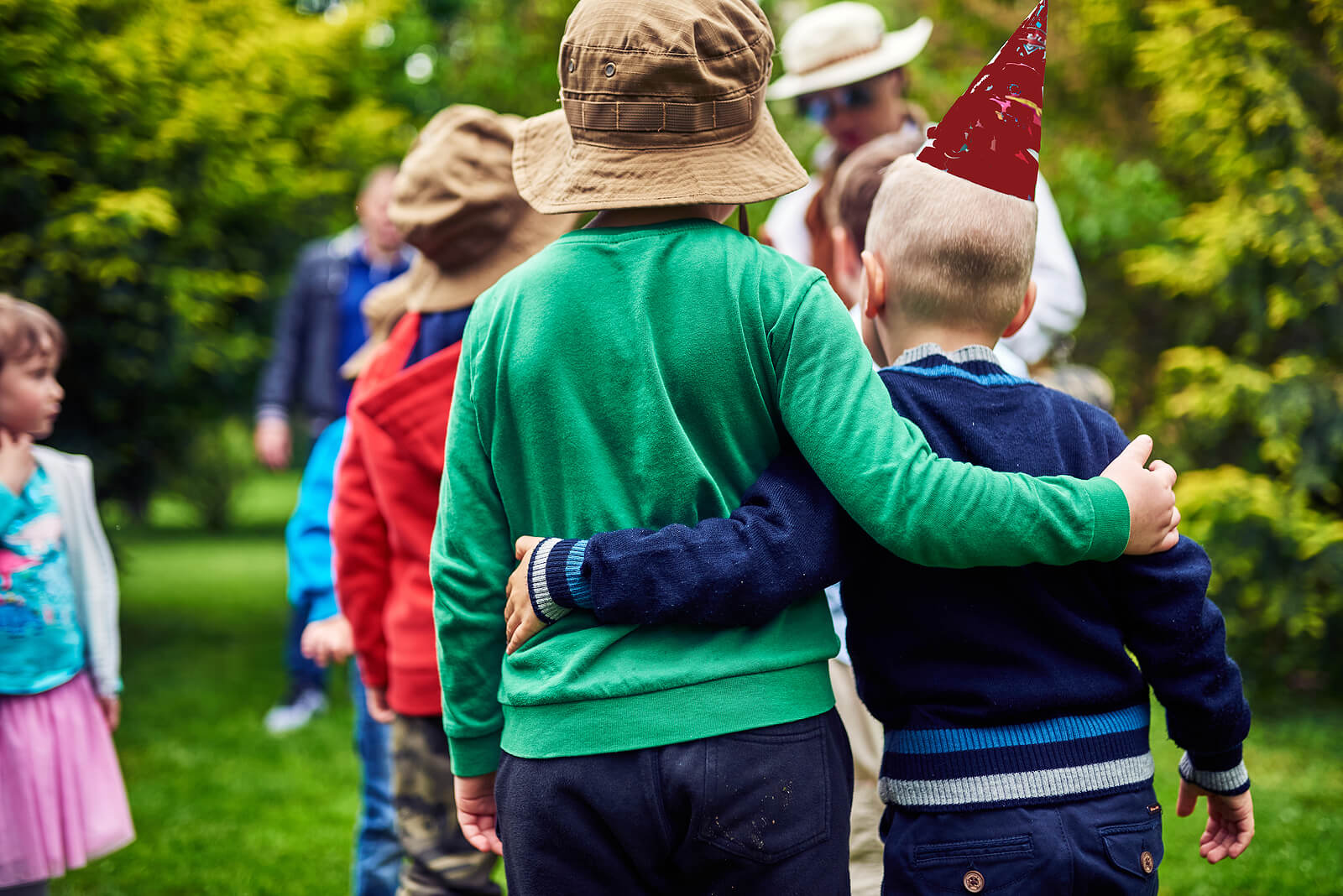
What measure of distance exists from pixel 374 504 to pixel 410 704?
0.44m

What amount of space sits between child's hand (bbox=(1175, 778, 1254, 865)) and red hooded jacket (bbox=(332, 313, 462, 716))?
1.40 metres

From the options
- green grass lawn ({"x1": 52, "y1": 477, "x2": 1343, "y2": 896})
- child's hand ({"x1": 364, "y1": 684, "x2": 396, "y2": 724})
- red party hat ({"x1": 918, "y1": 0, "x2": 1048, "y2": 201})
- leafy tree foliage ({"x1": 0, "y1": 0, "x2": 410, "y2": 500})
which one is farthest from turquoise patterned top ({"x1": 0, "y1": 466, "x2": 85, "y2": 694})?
leafy tree foliage ({"x1": 0, "y1": 0, "x2": 410, "y2": 500})

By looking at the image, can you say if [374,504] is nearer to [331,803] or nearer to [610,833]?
[610,833]

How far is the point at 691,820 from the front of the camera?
1.59 meters

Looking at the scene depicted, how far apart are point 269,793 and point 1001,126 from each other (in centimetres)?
429

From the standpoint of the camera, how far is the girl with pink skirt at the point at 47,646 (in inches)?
110

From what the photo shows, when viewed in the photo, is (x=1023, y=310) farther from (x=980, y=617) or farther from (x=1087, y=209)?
(x=1087, y=209)

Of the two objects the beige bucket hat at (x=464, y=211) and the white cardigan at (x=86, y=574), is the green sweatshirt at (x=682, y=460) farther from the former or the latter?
the white cardigan at (x=86, y=574)

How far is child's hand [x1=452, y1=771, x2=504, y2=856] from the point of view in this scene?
186 centimetres

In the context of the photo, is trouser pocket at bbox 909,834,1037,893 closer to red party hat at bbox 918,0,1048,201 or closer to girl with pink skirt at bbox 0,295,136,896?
red party hat at bbox 918,0,1048,201

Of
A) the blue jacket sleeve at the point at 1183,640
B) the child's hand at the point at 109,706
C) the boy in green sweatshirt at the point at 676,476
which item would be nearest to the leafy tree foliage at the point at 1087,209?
the child's hand at the point at 109,706

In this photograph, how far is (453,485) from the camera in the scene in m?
1.78

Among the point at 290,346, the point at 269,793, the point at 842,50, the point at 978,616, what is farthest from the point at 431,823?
the point at 290,346

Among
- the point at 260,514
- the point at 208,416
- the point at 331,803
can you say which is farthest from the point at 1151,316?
the point at 260,514
